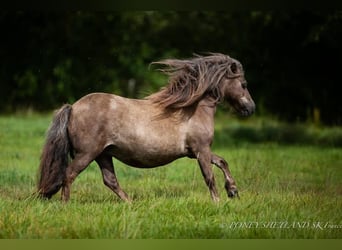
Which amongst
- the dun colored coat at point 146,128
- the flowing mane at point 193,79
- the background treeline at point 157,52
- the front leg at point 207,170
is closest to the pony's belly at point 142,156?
the dun colored coat at point 146,128

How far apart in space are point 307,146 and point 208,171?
2.25 metres

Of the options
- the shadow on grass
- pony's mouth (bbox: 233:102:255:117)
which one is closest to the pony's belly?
pony's mouth (bbox: 233:102:255:117)

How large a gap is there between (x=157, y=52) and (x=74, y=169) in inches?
89.5

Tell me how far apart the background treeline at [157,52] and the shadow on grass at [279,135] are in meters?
0.13

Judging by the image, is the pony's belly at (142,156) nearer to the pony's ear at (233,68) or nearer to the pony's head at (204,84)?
the pony's head at (204,84)

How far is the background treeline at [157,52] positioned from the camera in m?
6.73

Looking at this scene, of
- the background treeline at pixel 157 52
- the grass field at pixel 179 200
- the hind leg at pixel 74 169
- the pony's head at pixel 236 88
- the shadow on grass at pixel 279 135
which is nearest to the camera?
the grass field at pixel 179 200

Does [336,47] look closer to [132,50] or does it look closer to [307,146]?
[307,146]

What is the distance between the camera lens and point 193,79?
18.9 feet

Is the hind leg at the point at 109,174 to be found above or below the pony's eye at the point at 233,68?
below

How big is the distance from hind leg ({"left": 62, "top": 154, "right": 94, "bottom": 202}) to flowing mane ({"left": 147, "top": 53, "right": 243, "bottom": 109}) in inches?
29.8

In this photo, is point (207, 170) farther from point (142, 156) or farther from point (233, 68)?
point (233, 68)
